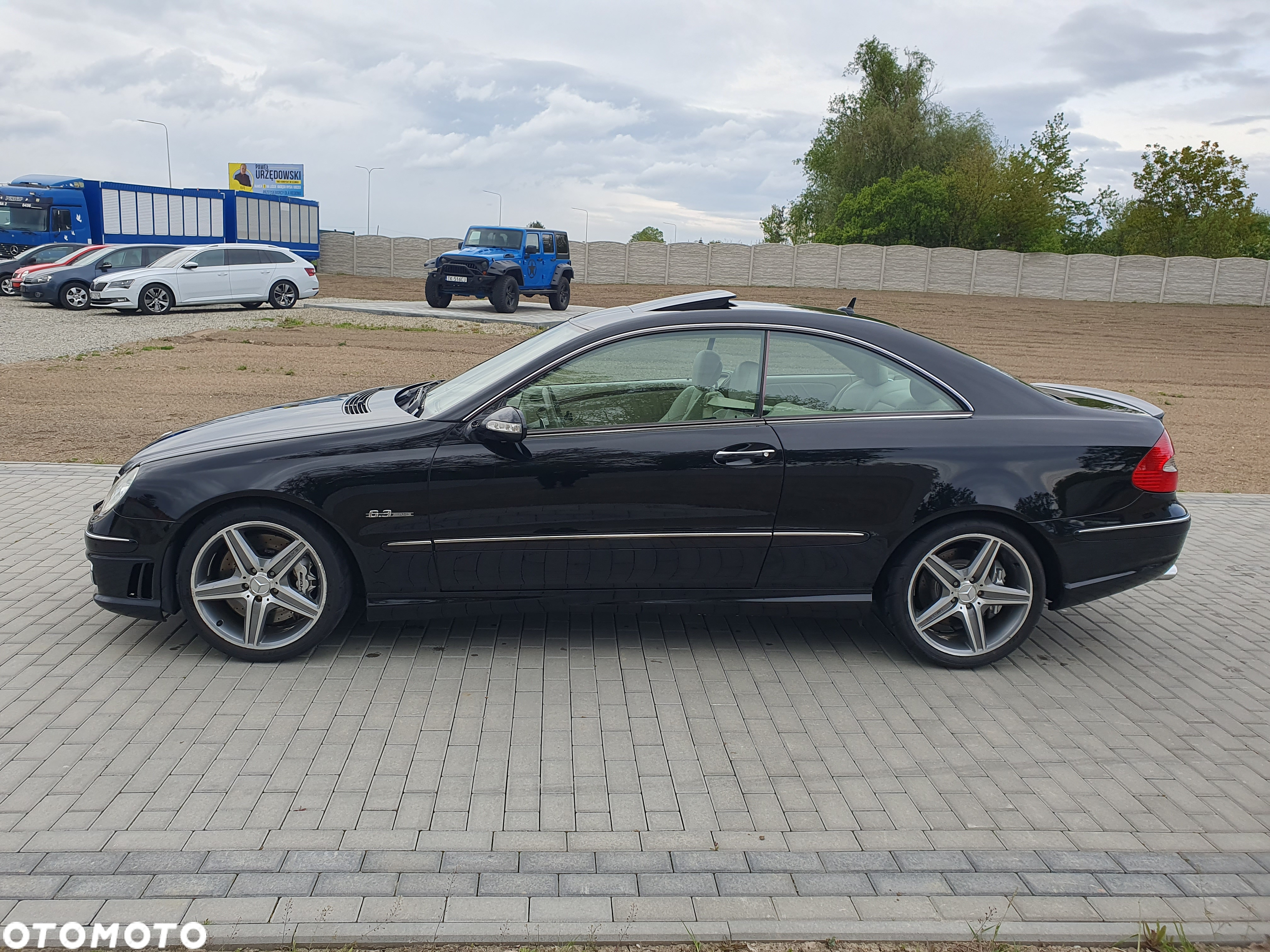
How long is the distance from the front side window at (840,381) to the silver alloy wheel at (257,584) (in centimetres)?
222

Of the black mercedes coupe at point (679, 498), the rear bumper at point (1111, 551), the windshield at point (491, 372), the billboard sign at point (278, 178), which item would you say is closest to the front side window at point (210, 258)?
the windshield at point (491, 372)

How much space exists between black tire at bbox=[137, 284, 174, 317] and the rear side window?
162 centimetres

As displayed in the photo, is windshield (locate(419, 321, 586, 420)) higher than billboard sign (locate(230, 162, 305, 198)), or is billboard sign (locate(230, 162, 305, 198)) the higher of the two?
billboard sign (locate(230, 162, 305, 198))

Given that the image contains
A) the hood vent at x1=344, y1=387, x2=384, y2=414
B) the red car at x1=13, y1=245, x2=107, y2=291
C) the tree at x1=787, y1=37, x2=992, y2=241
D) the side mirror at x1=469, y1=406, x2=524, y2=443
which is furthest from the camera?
the tree at x1=787, y1=37, x2=992, y2=241

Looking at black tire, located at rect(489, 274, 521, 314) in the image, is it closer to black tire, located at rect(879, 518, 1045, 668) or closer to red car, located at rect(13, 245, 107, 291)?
red car, located at rect(13, 245, 107, 291)

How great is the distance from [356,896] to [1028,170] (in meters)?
64.0

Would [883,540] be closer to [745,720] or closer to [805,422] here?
[805,422]

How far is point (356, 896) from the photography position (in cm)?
294

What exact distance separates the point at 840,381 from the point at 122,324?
71.8 feet

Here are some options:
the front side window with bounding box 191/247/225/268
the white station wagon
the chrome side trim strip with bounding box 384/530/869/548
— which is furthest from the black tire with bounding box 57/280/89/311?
the chrome side trim strip with bounding box 384/530/869/548

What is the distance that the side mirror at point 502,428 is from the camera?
14.4 ft

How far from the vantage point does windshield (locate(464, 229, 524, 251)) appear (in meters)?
28.2

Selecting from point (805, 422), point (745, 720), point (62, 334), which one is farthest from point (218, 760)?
point (62, 334)

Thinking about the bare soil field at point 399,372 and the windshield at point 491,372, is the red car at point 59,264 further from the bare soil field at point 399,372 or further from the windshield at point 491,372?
the windshield at point 491,372
